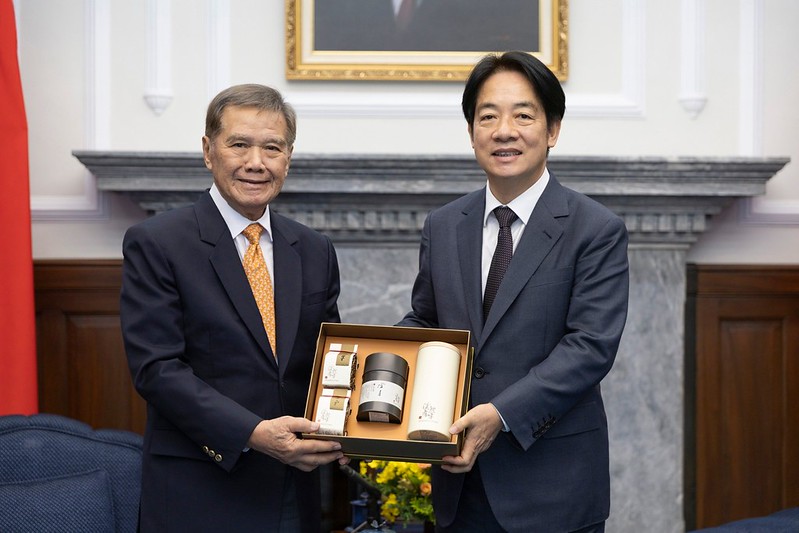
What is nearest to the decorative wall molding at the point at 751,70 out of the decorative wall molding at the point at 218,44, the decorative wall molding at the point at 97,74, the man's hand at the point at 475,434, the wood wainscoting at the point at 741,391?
the wood wainscoting at the point at 741,391

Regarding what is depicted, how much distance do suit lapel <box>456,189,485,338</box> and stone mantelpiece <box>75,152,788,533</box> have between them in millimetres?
1032

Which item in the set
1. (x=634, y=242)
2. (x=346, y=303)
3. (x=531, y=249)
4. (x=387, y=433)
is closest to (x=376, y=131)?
→ (x=346, y=303)

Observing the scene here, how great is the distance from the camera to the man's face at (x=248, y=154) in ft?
5.49

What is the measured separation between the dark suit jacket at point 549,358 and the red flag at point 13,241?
164 cm

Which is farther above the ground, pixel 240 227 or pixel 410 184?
pixel 410 184

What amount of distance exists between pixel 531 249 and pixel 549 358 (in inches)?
8.7

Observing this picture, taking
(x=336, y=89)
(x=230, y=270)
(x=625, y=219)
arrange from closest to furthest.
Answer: (x=230, y=270), (x=625, y=219), (x=336, y=89)

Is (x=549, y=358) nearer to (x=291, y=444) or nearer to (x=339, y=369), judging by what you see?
(x=339, y=369)

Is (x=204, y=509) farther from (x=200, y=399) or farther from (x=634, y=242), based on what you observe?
(x=634, y=242)

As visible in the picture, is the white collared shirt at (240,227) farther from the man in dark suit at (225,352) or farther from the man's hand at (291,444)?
the man's hand at (291,444)

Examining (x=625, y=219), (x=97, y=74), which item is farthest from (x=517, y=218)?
(x=97, y=74)

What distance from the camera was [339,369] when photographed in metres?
1.60

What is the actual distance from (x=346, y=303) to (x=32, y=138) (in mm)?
1304

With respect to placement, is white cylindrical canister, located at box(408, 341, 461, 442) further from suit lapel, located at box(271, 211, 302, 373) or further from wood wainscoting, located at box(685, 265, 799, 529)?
wood wainscoting, located at box(685, 265, 799, 529)
